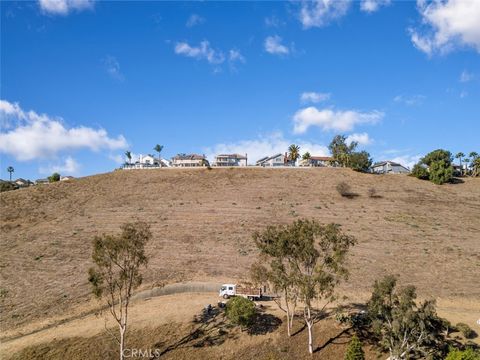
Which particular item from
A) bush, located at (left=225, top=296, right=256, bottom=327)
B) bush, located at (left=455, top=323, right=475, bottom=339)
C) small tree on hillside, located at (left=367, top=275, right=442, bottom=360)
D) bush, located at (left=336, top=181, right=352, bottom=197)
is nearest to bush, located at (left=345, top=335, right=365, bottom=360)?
small tree on hillside, located at (left=367, top=275, right=442, bottom=360)

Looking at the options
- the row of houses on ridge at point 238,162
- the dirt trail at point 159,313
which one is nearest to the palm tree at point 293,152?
the row of houses on ridge at point 238,162

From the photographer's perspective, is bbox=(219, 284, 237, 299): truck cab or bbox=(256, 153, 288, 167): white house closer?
bbox=(219, 284, 237, 299): truck cab

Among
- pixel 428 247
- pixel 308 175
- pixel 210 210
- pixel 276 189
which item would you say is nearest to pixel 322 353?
pixel 428 247

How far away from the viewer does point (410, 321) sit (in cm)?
2791

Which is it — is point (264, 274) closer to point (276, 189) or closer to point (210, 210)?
point (210, 210)

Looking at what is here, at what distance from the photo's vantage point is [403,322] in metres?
28.3

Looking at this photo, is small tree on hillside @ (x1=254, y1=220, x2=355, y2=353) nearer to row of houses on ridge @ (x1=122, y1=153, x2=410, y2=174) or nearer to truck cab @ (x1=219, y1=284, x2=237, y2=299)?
truck cab @ (x1=219, y1=284, x2=237, y2=299)

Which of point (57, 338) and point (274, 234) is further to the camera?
point (57, 338)

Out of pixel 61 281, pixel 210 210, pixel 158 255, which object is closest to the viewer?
pixel 61 281

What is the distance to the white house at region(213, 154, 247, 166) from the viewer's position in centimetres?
14700

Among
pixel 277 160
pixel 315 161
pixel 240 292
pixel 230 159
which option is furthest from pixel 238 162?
pixel 240 292

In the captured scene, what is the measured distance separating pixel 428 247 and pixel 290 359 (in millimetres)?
39285
